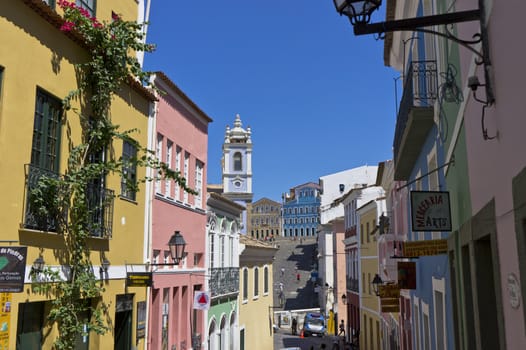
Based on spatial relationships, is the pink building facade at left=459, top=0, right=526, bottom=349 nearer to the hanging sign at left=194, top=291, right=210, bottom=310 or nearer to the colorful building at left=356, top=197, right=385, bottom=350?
the hanging sign at left=194, top=291, right=210, bottom=310

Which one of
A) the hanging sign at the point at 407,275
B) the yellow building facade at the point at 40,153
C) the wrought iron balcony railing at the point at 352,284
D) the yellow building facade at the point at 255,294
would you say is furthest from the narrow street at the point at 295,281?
the yellow building facade at the point at 40,153

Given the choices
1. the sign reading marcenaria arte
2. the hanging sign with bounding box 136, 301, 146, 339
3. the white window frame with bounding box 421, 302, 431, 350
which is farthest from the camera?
the hanging sign with bounding box 136, 301, 146, 339

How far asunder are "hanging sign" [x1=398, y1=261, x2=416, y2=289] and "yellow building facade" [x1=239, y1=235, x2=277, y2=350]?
14.5m

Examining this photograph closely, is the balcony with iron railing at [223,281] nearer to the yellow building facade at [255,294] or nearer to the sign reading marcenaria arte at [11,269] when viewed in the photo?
the yellow building facade at [255,294]

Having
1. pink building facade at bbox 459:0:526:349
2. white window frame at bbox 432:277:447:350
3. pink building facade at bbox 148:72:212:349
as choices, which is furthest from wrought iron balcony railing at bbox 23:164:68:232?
pink building facade at bbox 459:0:526:349

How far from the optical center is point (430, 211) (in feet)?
24.6

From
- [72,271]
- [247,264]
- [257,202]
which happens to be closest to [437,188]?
[72,271]

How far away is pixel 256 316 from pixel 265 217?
115 m

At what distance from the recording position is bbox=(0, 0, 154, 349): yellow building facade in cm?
866

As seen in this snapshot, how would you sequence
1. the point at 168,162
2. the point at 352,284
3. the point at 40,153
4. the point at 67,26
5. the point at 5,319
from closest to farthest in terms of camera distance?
1. the point at 5,319
2. the point at 40,153
3. the point at 67,26
4. the point at 168,162
5. the point at 352,284

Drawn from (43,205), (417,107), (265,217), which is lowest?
(43,205)

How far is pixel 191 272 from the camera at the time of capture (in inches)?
746

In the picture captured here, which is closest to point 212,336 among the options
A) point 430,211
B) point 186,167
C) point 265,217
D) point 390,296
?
point 186,167

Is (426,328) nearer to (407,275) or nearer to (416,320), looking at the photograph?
(407,275)
